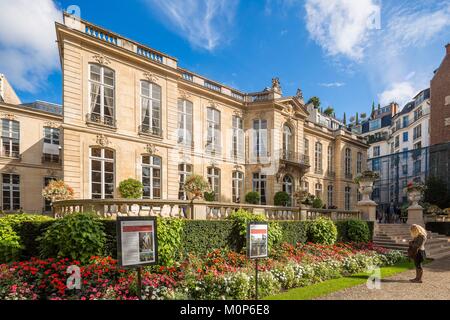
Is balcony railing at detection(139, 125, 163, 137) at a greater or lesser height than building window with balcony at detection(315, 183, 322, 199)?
greater

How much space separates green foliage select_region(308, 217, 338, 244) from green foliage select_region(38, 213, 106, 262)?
838 centimetres

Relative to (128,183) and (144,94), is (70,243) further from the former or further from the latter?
(144,94)

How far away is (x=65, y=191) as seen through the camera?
11680 mm

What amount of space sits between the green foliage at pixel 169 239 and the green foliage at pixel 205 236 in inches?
13.9

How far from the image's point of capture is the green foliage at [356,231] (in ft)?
44.9

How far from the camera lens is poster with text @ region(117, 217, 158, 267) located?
13.8 ft

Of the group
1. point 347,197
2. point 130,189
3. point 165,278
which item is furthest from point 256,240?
point 347,197

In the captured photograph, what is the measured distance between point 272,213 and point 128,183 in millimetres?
7540

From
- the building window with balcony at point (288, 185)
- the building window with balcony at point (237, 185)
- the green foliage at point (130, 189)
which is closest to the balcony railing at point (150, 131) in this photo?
the green foliage at point (130, 189)

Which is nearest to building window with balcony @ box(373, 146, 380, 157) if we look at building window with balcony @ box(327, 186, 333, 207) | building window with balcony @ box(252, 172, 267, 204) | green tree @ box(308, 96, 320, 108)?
green tree @ box(308, 96, 320, 108)

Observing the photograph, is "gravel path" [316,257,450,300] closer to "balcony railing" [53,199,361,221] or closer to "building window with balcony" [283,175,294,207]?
"balcony railing" [53,199,361,221]

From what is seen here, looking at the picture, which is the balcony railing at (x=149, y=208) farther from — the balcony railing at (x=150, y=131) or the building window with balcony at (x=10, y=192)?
the building window with balcony at (x=10, y=192)

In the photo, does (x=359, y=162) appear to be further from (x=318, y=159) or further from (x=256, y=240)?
(x=256, y=240)
